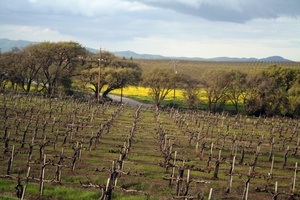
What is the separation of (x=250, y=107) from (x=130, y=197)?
52.7 m

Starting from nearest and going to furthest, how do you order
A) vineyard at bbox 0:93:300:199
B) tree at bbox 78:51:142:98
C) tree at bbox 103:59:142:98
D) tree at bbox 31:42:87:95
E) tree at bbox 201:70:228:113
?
vineyard at bbox 0:93:300:199 → tree at bbox 31:42:87:95 → tree at bbox 103:59:142:98 → tree at bbox 78:51:142:98 → tree at bbox 201:70:228:113

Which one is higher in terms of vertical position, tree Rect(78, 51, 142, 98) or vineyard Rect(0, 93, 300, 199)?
tree Rect(78, 51, 142, 98)

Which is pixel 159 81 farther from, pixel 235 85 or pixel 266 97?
pixel 266 97

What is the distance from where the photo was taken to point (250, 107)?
65500 millimetres

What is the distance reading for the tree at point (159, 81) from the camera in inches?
2761

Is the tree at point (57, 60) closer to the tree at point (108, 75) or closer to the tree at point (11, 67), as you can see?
the tree at point (108, 75)

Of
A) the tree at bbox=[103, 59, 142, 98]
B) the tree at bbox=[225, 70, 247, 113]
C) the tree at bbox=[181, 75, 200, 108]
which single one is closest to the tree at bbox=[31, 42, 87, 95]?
the tree at bbox=[103, 59, 142, 98]

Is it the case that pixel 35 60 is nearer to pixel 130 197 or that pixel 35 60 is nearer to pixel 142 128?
pixel 142 128

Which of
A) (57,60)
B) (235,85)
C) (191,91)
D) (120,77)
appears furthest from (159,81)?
(57,60)

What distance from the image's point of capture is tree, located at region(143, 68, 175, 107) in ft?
230

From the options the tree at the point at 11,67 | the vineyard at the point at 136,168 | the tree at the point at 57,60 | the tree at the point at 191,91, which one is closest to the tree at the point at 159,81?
the tree at the point at 191,91

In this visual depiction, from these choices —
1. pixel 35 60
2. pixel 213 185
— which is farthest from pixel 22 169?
pixel 35 60

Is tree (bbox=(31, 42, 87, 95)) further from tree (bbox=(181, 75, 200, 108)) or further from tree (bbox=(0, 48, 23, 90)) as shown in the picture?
tree (bbox=(181, 75, 200, 108))

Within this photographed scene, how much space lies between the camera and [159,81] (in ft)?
230
